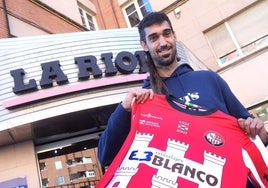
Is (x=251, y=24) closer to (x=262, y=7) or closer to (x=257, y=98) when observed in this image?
(x=262, y=7)

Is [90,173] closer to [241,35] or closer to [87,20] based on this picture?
[241,35]

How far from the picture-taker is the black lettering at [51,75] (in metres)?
6.39

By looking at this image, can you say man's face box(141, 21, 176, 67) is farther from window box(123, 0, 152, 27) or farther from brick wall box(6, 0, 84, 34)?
window box(123, 0, 152, 27)

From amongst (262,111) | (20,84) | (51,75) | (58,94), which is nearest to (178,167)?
(58,94)

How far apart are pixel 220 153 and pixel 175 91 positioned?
1.61 ft

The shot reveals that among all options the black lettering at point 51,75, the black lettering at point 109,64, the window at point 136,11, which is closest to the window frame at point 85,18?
the window at point 136,11

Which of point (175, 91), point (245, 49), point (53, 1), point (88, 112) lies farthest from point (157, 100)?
point (53, 1)

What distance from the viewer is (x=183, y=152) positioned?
6.06 feet

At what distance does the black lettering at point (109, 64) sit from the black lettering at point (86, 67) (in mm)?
166

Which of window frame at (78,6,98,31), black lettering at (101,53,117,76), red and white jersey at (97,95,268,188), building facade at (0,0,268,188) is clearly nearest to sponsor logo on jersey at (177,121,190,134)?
red and white jersey at (97,95,268,188)

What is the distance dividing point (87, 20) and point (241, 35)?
6.63m

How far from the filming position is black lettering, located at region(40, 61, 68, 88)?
639 centimetres

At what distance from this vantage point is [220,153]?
6.04 ft

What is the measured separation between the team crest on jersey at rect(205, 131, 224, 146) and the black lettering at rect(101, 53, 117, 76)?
16.5ft
